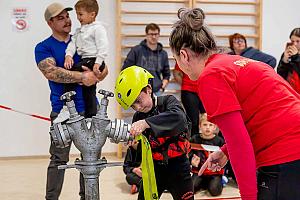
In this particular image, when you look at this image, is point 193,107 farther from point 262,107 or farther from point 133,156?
point 262,107

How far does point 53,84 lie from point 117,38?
10.5ft

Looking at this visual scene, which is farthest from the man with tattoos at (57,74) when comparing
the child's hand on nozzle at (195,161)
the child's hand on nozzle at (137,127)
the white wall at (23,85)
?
the white wall at (23,85)

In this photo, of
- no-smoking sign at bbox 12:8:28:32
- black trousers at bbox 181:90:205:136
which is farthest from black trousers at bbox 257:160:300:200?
no-smoking sign at bbox 12:8:28:32

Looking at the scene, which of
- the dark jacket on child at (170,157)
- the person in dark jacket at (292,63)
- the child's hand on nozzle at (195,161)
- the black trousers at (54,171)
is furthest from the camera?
the person in dark jacket at (292,63)

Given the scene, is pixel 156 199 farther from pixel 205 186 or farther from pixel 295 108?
pixel 205 186

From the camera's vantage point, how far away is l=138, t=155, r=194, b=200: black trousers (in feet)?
9.87

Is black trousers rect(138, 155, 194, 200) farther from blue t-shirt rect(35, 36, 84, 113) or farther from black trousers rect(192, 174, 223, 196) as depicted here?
black trousers rect(192, 174, 223, 196)

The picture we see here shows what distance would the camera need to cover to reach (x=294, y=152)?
5.95ft

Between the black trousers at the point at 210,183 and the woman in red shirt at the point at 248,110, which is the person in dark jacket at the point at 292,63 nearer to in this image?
the black trousers at the point at 210,183

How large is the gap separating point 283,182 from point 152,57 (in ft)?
16.2

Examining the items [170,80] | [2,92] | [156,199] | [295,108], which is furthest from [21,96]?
[295,108]

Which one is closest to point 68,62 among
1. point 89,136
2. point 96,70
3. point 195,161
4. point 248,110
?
point 96,70

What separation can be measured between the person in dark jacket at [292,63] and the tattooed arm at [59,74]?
2770 millimetres

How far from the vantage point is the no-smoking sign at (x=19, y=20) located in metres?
7.03
